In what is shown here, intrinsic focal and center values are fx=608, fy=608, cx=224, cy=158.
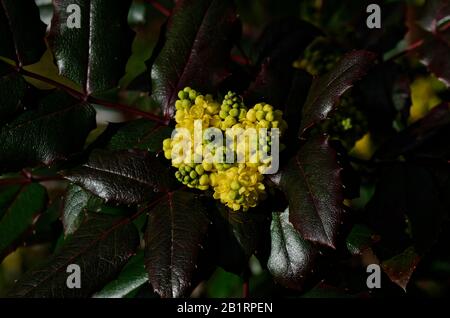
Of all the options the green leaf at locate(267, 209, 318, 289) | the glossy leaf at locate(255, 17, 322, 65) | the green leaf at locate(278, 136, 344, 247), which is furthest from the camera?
the glossy leaf at locate(255, 17, 322, 65)

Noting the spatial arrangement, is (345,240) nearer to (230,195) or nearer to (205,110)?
(230,195)

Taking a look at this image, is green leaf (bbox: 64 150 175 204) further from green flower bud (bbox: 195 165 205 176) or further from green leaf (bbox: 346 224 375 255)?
green leaf (bbox: 346 224 375 255)

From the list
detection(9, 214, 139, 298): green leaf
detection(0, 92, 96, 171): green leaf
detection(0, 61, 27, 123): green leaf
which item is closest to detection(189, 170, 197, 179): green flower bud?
detection(9, 214, 139, 298): green leaf

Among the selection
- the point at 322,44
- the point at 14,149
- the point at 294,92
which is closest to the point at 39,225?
the point at 14,149

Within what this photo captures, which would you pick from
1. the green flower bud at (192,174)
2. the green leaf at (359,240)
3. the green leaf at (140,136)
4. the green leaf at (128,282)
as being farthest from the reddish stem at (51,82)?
the green leaf at (359,240)

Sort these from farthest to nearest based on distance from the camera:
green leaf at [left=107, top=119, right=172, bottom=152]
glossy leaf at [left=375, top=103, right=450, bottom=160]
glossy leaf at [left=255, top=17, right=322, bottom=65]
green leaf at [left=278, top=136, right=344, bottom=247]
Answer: glossy leaf at [left=255, top=17, right=322, bottom=65] < glossy leaf at [left=375, top=103, right=450, bottom=160] < green leaf at [left=107, top=119, right=172, bottom=152] < green leaf at [left=278, top=136, right=344, bottom=247]
